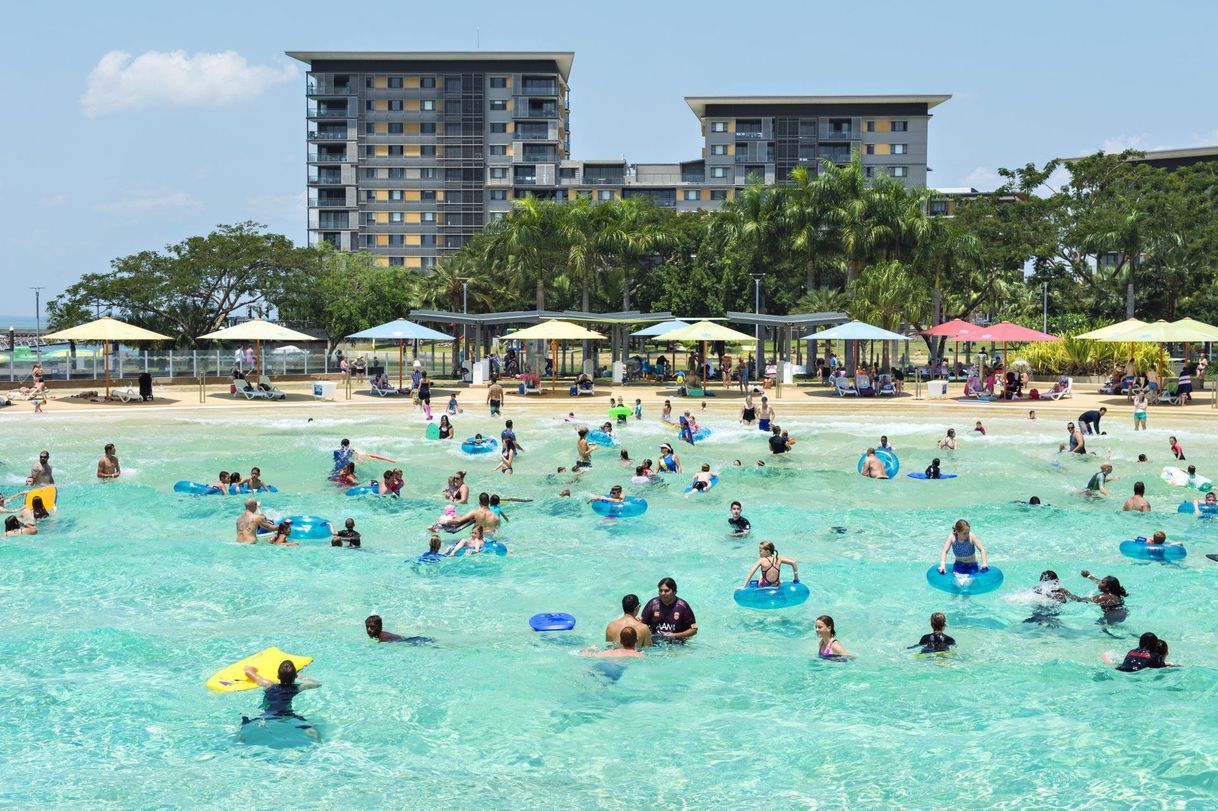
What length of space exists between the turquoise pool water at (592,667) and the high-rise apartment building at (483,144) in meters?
82.0

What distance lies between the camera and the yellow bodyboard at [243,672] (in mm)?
11781

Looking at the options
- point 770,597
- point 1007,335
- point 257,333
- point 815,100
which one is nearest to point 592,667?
point 770,597

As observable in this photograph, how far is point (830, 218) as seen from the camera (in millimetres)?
50562

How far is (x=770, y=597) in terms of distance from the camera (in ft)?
49.8

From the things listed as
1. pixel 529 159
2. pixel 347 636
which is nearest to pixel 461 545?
pixel 347 636

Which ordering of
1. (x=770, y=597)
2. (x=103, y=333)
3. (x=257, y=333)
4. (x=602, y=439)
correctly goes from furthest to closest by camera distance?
(x=257, y=333)
(x=103, y=333)
(x=602, y=439)
(x=770, y=597)

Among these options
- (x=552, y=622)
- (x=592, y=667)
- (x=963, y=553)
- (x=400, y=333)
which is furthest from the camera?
(x=400, y=333)

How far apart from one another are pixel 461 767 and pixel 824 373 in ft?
124

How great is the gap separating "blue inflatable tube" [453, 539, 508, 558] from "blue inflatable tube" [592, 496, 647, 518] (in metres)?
3.13

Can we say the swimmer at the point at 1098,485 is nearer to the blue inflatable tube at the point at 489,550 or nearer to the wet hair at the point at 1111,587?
the wet hair at the point at 1111,587

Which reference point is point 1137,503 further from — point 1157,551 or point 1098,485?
point 1157,551

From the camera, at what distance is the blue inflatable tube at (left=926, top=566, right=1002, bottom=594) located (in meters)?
15.6

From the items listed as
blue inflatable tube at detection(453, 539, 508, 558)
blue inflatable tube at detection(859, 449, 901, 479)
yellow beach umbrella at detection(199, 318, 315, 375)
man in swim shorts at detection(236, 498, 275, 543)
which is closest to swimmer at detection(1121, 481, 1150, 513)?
blue inflatable tube at detection(859, 449, 901, 479)

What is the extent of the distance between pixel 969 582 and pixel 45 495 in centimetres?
1649
